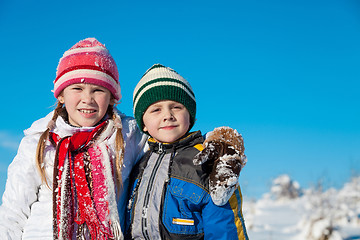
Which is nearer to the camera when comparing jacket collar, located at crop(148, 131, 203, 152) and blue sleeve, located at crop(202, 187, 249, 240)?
blue sleeve, located at crop(202, 187, 249, 240)

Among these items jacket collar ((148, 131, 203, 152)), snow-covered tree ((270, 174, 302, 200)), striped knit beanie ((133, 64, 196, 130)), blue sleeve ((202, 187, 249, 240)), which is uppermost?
snow-covered tree ((270, 174, 302, 200))

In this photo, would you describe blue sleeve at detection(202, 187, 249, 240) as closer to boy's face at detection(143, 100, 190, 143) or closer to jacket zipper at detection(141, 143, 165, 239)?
jacket zipper at detection(141, 143, 165, 239)

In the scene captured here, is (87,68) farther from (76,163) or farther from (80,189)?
(80,189)

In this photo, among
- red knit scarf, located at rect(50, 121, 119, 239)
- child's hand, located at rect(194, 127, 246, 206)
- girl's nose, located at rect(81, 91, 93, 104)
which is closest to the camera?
child's hand, located at rect(194, 127, 246, 206)

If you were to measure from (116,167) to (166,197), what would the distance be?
1.45 ft

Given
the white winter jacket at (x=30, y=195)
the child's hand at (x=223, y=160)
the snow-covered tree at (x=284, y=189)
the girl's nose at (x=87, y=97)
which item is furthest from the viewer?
the snow-covered tree at (x=284, y=189)

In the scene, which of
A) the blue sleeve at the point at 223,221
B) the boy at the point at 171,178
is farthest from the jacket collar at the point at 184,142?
the blue sleeve at the point at 223,221

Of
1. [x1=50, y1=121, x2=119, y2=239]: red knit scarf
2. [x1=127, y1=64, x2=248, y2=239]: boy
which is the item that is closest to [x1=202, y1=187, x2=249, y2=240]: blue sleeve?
[x1=127, y1=64, x2=248, y2=239]: boy

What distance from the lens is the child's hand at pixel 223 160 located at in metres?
2.03

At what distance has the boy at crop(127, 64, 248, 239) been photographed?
2158 mm

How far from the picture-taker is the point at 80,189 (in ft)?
7.66

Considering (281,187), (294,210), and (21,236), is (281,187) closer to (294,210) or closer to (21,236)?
(294,210)

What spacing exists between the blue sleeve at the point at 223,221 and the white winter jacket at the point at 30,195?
635mm

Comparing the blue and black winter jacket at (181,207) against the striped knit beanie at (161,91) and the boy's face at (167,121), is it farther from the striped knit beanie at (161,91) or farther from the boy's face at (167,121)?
the striped knit beanie at (161,91)
